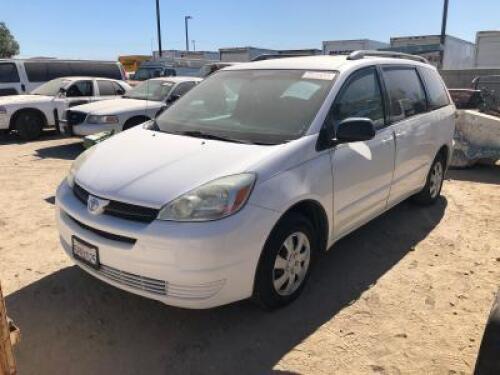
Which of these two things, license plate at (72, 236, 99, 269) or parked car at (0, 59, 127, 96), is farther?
parked car at (0, 59, 127, 96)

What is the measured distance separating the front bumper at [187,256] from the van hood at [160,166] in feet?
0.60

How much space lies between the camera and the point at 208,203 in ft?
9.29

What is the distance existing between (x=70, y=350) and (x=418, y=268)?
2871 mm

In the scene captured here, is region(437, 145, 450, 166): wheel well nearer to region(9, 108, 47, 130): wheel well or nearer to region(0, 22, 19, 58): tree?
region(9, 108, 47, 130): wheel well

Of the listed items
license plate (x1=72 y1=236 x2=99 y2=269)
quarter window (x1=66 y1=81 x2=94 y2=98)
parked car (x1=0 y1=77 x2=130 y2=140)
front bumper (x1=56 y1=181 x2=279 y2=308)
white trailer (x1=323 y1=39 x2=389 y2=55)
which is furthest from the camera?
white trailer (x1=323 y1=39 x2=389 y2=55)

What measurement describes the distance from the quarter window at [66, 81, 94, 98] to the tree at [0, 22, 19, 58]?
1603 inches

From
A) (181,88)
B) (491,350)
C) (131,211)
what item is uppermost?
(181,88)

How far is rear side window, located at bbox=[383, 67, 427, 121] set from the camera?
4520 millimetres

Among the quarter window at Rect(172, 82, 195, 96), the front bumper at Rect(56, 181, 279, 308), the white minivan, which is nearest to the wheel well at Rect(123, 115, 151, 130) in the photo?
the quarter window at Rect(172, 82, 195, 96)

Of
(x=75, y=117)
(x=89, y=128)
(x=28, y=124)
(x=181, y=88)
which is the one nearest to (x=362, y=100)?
(x=89, y=128)

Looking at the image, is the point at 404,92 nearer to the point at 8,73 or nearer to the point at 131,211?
the point at 131,211

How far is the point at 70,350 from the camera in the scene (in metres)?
2.99

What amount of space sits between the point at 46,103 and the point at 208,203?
390 inches

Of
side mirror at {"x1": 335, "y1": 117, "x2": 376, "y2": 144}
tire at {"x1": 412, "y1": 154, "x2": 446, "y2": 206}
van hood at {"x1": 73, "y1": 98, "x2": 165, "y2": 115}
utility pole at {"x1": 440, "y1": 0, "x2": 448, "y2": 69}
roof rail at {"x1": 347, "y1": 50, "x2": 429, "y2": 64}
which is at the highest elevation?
utility pole at {"x1": 440, "y1": 0, "x2": 448, "y2": 69}
